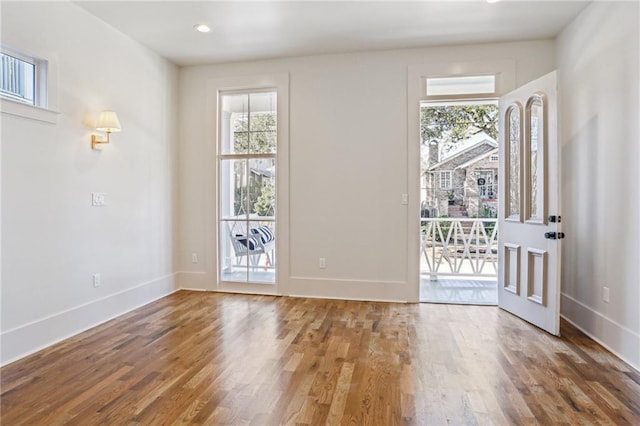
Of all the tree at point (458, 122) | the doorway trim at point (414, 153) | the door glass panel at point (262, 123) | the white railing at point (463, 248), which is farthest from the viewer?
the tree at point (458, 122)

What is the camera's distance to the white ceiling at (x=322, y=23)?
320cm

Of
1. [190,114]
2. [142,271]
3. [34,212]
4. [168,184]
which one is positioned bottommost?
[142,271]

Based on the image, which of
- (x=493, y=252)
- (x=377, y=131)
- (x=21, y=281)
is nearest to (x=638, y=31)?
(x=377, y=131)

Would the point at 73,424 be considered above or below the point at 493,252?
below

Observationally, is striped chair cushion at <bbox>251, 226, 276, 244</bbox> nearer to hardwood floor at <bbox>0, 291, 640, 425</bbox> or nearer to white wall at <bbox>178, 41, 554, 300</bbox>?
white wall at <bbox>178, 41, 554, 300</bbox>

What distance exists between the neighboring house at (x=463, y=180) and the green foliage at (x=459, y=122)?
0.93 ft

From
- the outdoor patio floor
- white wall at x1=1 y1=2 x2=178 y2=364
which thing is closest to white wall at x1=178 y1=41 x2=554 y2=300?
the outdoor patio floor

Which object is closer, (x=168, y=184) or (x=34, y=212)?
(x=34, y=212)

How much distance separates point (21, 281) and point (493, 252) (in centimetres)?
563

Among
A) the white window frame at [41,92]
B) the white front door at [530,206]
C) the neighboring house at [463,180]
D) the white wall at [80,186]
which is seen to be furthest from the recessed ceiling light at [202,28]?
the neighboring house at [463,180]

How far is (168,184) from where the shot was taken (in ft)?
14.8

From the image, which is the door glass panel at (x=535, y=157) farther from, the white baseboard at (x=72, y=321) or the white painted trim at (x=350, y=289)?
the white baseboard at (x=72, y=321)

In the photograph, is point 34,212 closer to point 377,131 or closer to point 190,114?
point 190,114

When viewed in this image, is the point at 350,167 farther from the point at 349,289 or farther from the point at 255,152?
the point at 349,289
